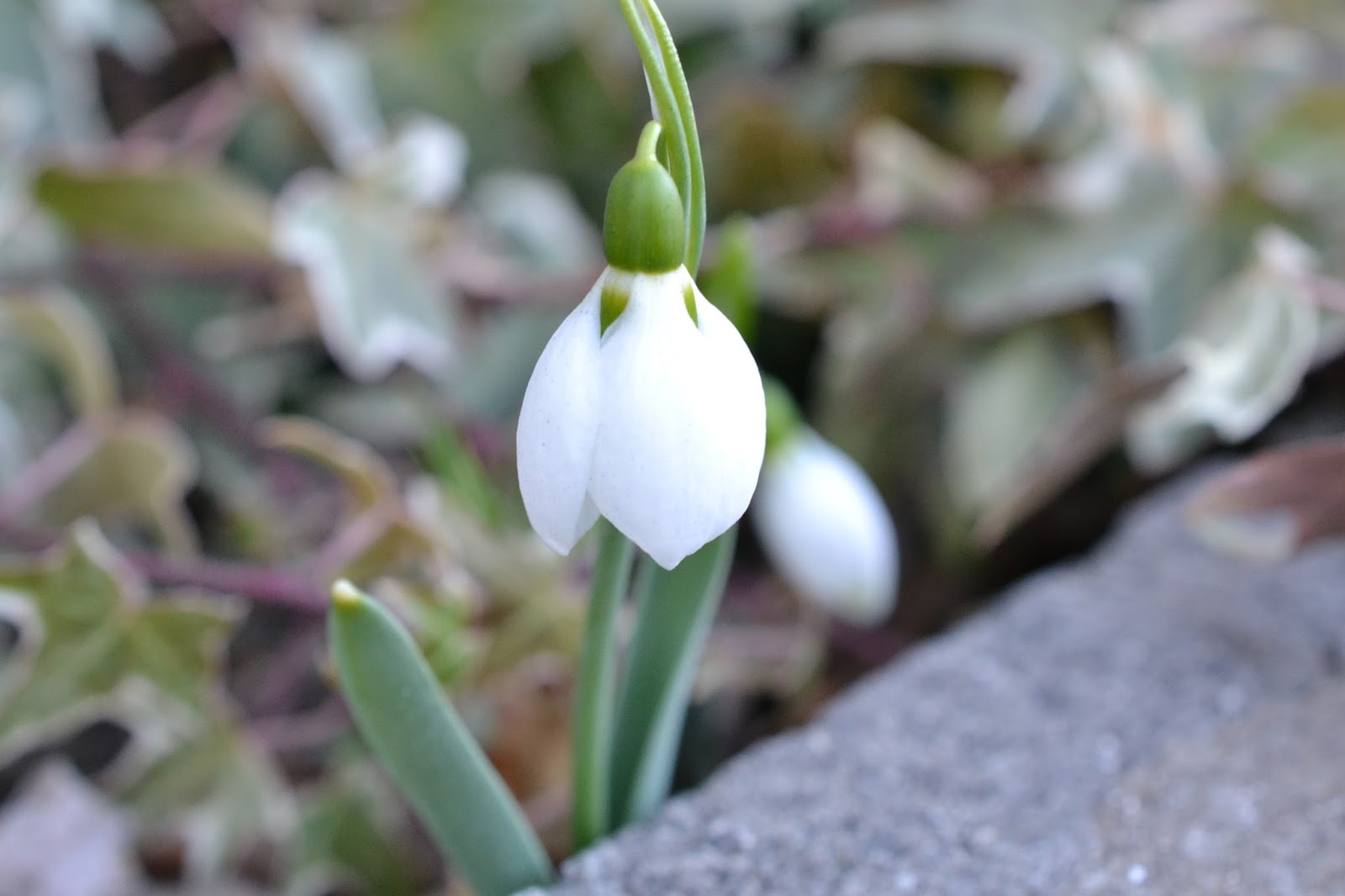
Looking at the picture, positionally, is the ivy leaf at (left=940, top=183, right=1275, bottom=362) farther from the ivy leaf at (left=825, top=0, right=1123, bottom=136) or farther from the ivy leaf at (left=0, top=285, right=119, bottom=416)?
the ivy leaf at (left=0, top=285, right=119, bottom=416)

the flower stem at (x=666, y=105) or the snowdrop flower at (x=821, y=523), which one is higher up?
the flower stem at (x=666, y=105)

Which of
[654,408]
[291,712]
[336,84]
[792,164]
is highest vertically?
[654,408]

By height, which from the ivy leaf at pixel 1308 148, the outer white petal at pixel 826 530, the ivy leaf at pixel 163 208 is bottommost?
the outer white petal at pixel 826 530

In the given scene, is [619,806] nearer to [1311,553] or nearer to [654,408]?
[654,408]

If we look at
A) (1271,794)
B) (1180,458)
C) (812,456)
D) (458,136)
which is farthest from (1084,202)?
(458,136)

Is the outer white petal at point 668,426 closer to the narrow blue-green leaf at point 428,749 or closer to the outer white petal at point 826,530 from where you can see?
the narrow blue-green leaf at point 428,749

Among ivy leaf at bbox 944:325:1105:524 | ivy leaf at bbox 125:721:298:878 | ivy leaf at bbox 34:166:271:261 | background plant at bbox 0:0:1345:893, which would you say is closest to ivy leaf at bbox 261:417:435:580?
background plant at bbox 0:0:1345:893

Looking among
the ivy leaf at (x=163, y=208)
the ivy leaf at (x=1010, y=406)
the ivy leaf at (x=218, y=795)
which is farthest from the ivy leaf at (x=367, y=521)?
the ivy leaf at (x=1010, y=406)

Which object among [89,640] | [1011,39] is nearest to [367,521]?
[89,640]
